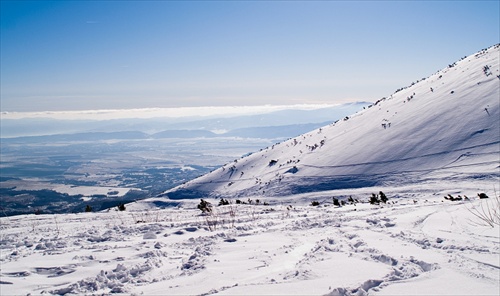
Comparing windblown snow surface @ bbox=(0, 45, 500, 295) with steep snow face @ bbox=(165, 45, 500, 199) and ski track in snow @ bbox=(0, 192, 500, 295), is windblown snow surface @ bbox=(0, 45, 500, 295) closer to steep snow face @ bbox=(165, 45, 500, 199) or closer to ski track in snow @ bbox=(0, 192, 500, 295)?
ski track in snow @ bbox=(0, 192, 500, 295)

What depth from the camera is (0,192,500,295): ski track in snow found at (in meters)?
3.32

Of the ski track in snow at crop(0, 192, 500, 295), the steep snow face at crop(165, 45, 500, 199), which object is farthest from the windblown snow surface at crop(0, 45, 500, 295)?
the steep snow face at crop(165, 45, 500, 199)

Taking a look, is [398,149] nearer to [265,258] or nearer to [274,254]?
[274,254]

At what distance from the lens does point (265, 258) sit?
440 centimetres

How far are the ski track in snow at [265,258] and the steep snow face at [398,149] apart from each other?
1099 cm

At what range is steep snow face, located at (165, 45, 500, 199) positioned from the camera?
16562mm

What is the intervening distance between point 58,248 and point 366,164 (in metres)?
17.2

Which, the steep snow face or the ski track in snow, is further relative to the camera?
the steep snow face

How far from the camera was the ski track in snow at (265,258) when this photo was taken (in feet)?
10.9

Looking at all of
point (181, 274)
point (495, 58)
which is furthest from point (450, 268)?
point (495, 58)

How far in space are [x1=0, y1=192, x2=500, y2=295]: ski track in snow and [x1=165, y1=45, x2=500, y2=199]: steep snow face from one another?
10992 millimetres

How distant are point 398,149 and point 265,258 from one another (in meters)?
17.6

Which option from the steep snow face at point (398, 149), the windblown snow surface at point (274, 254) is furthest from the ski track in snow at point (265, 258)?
the steep snow face at point (398, 149)

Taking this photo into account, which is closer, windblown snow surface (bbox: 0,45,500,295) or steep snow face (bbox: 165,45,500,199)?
windblown snow surface (bbox: 0,45,500,295)
